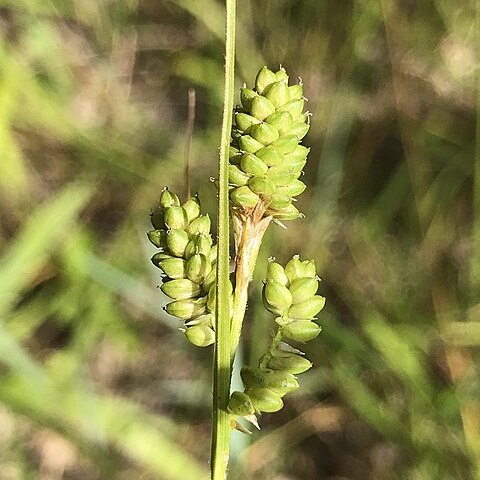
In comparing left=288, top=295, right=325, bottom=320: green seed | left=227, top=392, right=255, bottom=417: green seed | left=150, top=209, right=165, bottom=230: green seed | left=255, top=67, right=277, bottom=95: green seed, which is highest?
left=255, top=67, right=277, bottom=95: green seed

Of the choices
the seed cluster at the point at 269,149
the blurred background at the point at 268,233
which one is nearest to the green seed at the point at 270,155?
the seed cluster at the point at 269,149

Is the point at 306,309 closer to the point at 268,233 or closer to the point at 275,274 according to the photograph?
the point at 275,274

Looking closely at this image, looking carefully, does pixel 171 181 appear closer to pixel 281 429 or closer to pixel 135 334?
pixel 135 334

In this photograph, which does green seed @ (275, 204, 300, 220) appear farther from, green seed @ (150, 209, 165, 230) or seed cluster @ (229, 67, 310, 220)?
green seed @ (150, 209, 165, 230)

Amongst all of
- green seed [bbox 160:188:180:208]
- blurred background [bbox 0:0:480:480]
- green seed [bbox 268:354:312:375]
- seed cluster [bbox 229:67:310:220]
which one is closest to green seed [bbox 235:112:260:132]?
seed cluster [bbox 229:67:310:220]

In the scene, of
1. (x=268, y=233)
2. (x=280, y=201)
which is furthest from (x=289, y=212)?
(x=268, y=233)

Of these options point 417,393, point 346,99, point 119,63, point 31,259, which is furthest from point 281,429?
point 119,63
